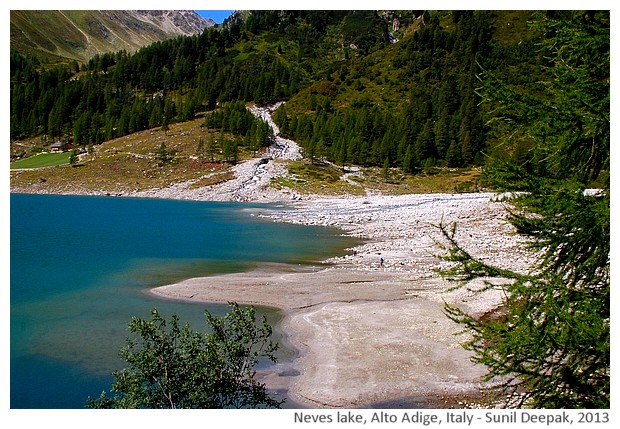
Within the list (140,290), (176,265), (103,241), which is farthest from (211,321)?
(103,241)

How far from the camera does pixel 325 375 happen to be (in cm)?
1521

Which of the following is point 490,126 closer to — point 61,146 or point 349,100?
point 61,146

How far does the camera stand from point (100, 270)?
32.3 metres

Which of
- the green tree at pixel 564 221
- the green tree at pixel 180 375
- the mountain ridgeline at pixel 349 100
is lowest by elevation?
the green tree at pixel 180 375

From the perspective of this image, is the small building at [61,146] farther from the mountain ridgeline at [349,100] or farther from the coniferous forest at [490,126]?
the coniferous forest at [490,126]

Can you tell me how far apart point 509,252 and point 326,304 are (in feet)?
62.3

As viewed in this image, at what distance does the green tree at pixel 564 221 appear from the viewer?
679 cm

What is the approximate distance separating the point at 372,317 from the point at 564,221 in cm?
1470

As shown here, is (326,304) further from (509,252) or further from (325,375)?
(509,252)

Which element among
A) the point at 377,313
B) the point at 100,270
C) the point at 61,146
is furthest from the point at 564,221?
the point at 61,146

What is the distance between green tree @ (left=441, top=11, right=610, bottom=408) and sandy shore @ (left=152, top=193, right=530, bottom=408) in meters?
0.74

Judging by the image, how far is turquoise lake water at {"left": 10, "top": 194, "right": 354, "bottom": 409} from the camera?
16.0 meters

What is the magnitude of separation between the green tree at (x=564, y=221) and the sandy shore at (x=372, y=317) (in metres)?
0.74

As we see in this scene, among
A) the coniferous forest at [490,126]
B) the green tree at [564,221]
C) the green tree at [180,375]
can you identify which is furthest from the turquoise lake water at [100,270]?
the coniferous forest at [490,126]
